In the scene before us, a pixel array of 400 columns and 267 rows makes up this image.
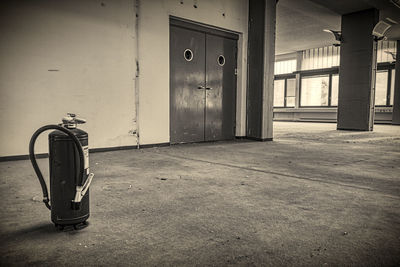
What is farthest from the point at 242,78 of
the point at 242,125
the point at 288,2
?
the point at 288,2

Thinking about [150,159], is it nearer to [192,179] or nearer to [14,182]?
[192,179]

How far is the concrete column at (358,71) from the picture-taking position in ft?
23.1

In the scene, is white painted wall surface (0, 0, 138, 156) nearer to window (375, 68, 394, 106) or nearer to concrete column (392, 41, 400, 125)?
concrete column (392, 41, 400, 125)

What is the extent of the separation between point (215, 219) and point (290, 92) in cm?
1371

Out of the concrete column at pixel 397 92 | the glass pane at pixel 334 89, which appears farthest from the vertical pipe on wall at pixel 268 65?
the glass pane at pixel 334 89

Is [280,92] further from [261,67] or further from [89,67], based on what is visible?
[89,67]

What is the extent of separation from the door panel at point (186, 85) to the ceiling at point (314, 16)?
385cm

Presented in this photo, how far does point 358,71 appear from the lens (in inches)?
286

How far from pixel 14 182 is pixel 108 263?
159 cm

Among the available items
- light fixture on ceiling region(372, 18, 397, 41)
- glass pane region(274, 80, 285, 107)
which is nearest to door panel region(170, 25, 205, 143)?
light fixture on ceiling region(372, 18, 397, 41)

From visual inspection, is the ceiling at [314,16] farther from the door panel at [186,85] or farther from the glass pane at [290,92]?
the door panel at [186,85]

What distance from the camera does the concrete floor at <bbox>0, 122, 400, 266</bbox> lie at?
3.37 feet

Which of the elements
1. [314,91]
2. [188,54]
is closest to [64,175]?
[188,54]

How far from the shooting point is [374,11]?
272 inches
